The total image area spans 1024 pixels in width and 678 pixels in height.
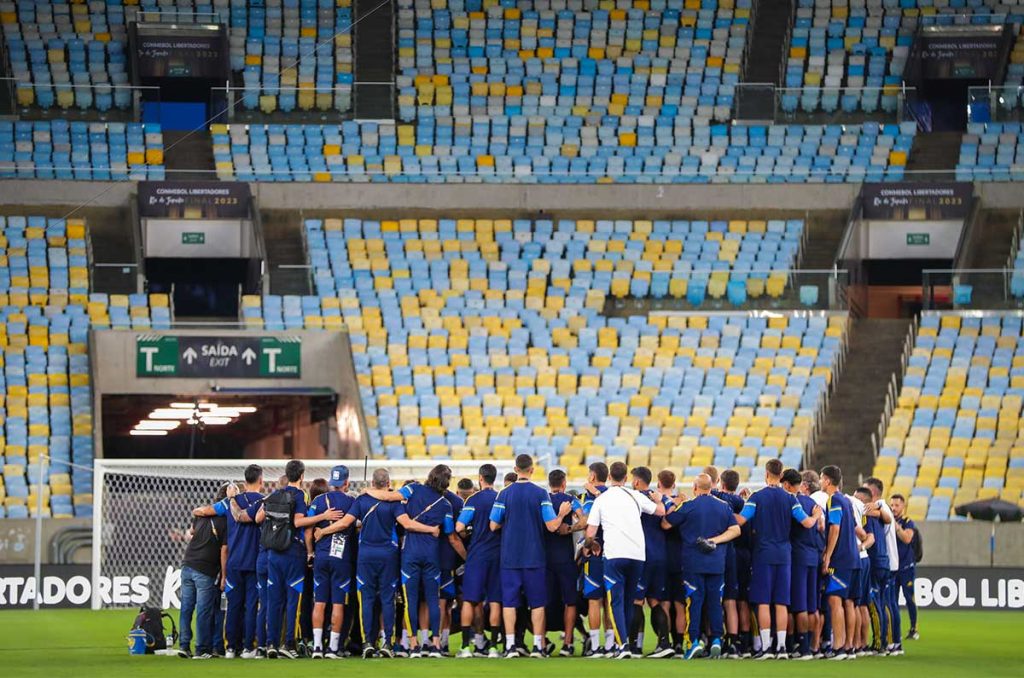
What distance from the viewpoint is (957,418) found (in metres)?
31.4

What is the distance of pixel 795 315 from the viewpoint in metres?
33.9

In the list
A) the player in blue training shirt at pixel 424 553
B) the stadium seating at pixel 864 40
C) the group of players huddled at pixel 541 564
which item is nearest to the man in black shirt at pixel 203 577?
the group of players huddled at pixel 541 564

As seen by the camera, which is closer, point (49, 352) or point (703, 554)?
point (703, 554)

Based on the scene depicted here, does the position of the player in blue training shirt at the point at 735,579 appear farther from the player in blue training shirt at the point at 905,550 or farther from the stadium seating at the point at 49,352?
the stadium seating at the point at 49,352

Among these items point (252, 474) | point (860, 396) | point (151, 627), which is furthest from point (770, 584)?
point (860, 396)

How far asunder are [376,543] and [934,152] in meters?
26.6

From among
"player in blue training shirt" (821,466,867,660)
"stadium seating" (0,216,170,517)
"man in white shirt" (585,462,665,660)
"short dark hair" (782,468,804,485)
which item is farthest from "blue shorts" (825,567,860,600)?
"stadium seating" (0,216,170,517)

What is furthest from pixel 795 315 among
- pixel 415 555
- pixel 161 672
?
pixel 161 672

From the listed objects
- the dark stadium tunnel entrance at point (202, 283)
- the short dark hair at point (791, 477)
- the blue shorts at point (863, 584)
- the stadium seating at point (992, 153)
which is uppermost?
the stadium seating at point (992, 153)

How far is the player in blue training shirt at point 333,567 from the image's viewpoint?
15828mm

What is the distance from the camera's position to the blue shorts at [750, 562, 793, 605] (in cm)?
1573

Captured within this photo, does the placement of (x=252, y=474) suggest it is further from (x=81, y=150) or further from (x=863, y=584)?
(x=81, y=150)

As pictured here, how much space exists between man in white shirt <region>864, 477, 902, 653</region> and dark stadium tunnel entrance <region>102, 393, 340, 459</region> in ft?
57.8

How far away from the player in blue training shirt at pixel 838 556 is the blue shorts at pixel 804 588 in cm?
15
